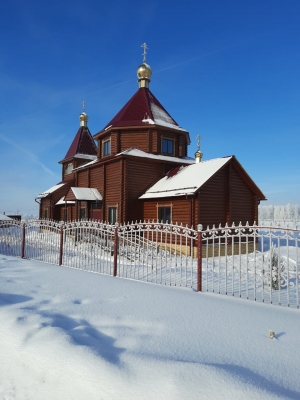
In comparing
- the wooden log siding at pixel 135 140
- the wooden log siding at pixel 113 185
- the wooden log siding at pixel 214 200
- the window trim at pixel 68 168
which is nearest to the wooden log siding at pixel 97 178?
the wooden log siding at pixel 113 185

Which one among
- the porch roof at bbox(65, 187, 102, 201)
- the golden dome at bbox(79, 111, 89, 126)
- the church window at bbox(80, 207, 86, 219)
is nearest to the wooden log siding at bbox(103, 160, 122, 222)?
the porch roof at bbox(65, 187, 102, 201)

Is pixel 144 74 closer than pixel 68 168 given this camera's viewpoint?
Yes

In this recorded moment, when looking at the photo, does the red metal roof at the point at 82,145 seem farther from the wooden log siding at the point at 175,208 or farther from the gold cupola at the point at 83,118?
the wooden log siding at the point at 175,208

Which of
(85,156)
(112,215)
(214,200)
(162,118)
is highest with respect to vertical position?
(162,118)

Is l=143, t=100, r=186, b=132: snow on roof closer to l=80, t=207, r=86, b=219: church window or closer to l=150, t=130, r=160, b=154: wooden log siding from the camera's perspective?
l=150, t=130, r=160, b=154: wooden log siding

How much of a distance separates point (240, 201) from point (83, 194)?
9339 mm

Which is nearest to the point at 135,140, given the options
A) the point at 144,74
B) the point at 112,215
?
the point at 112,215

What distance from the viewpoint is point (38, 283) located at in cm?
570

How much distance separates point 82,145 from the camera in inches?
1020

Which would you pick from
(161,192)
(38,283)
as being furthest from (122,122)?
(38,283)

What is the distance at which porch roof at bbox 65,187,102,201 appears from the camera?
1672cm

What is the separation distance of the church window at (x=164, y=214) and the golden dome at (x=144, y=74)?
10454 mm

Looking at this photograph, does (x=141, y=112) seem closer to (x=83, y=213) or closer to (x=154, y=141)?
(x=154, y=141)

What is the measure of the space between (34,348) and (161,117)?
17046mm
